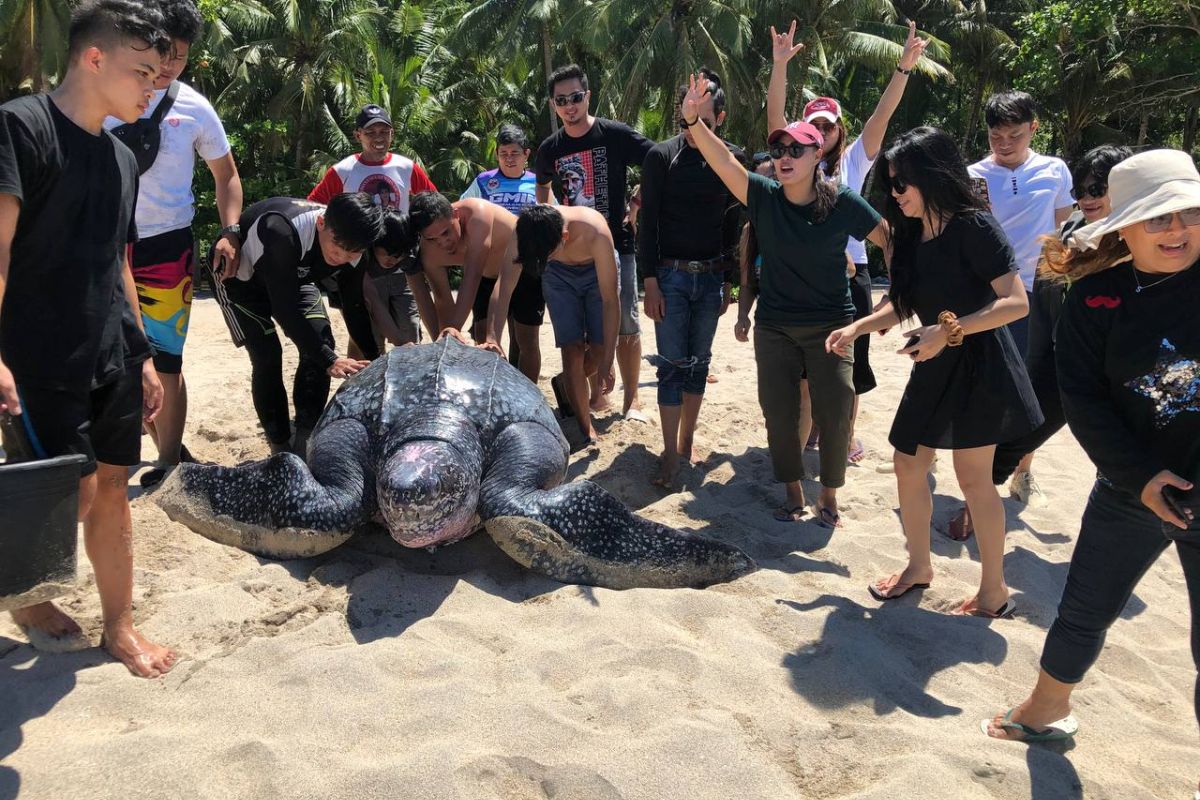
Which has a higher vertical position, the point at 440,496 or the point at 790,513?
the point at 440,496

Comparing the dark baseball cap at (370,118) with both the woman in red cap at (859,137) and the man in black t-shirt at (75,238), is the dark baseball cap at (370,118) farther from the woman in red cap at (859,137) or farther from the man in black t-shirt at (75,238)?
the man in black t-shirt at (75,238)

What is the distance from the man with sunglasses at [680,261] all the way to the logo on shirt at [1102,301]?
202 cm

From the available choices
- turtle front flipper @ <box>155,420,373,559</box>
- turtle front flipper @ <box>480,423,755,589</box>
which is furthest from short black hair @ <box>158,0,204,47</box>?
turtle front flipper @ <box>480,423,755,589</box>

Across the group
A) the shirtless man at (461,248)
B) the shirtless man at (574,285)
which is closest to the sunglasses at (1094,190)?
the shirtless man at (574,285)

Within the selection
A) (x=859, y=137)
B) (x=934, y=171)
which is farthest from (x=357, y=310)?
(x=934, y=171)

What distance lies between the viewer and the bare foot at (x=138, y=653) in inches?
84.7

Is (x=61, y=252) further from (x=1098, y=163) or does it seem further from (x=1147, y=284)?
(x=1098, y=163)

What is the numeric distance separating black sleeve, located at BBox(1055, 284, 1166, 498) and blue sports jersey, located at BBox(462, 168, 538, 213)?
11.2 ft

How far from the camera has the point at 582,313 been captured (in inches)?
162

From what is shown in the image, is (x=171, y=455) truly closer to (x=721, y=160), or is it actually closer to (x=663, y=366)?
(x=663, y=366)

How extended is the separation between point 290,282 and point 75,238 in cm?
165

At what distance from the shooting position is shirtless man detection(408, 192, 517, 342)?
382 cm

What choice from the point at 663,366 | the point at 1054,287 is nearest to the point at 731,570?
the point at 663,366

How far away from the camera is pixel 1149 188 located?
1.68 m
